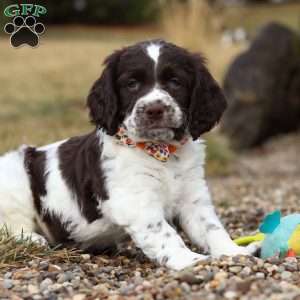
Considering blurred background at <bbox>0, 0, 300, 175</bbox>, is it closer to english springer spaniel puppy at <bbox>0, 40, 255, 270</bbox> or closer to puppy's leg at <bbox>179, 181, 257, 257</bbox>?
english springer spaniel puppy at <bbox>0, 40, 255, 270</bbox>

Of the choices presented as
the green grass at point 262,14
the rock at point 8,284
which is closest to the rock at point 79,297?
the rock at point 8,284

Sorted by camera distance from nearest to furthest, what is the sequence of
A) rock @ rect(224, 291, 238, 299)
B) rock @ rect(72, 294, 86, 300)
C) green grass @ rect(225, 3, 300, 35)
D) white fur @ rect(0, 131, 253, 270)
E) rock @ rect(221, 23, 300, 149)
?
rock @ rect(224, 291, 238, 299) → rock @ rect(72, 294, 86, 300) → white fur @ rect(0, 131, 253, 270) → rock @ rect(221, 23, 300, 149) → green grass @ rect(225, 3, 300, 35)

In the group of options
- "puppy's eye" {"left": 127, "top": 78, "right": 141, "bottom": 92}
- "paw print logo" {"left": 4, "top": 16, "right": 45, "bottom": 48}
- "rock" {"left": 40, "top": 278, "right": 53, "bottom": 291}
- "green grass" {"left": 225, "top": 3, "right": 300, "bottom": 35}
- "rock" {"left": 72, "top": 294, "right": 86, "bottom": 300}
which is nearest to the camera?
"rock" {"left": 72, "top": 294, "right": 86, "bottom": 300}

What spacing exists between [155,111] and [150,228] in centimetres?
71

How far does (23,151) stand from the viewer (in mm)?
5469

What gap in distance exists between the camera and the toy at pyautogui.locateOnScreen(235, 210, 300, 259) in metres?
4.63

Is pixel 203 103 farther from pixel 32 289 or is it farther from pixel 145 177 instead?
pixel 32 289

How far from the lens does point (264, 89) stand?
13.0 metres

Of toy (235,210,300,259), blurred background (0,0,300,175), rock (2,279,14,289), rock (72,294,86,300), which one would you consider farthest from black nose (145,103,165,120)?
blurred background (0,0,300,175)

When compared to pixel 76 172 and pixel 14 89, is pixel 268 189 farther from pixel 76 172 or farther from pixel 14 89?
pixel 14 89

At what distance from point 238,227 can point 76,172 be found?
5.89 feet

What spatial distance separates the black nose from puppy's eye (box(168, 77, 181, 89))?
1.00 ft

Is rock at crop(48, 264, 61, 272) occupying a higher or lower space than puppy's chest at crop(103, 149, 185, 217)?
lower

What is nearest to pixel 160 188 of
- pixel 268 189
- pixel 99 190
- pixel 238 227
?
pixel 99 190
